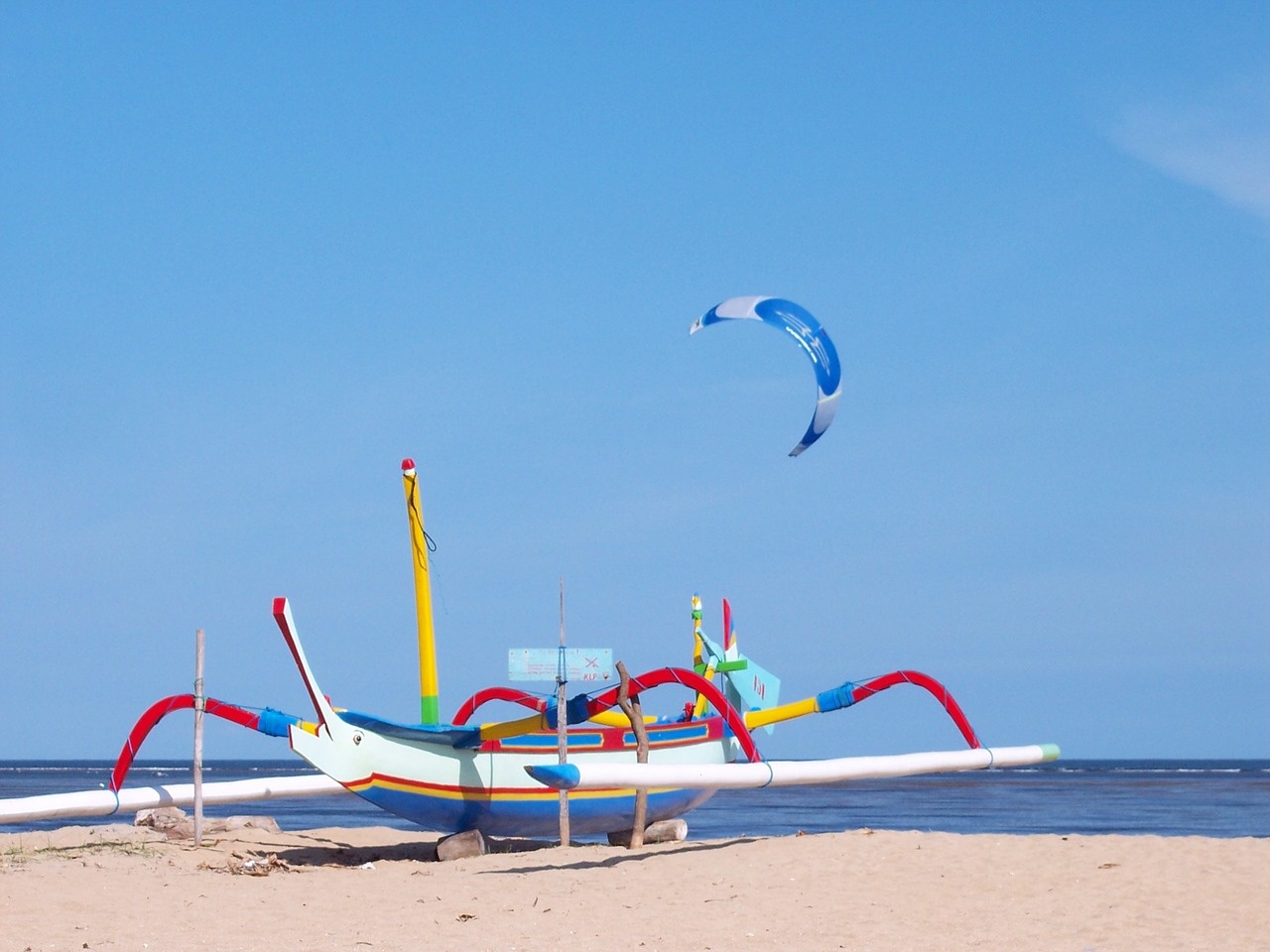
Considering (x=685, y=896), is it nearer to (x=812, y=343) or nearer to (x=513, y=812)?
(x=513, y=812)

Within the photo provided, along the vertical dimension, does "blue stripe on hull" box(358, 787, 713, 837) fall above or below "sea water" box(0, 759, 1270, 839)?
above

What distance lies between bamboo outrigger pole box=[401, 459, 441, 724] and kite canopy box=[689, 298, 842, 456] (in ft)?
11.7

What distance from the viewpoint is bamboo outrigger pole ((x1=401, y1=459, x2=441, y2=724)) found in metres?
14.6

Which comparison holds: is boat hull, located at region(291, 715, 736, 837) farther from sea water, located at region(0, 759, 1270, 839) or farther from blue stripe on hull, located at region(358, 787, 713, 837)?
sea water, located at region(0, 759, 1270, 839)

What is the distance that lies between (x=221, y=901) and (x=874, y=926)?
5.02 metres

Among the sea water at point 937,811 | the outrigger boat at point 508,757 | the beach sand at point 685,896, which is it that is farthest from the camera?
the sea water at point 937,811

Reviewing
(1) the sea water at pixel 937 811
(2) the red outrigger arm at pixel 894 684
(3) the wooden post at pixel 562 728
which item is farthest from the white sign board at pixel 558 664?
(1) the sea water at pixel 937 811

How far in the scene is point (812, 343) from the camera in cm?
1524

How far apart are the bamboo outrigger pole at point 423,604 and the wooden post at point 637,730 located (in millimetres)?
2126

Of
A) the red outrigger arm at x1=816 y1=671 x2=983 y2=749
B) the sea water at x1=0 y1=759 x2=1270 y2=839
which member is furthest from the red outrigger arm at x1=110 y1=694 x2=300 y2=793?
the sea water at x1=0 y1=759 x2=1270 y2=839

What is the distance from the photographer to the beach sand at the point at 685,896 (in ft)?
29.8

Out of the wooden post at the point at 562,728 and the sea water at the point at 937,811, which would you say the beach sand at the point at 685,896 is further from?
the sea water at the point at 937,811

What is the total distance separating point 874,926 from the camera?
30.6ft

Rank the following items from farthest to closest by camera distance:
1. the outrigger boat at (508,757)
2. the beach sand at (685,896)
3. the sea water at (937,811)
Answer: the sea water at (937,811) < the outrigger boat at (508,757) < the beach sand at (685,896)
